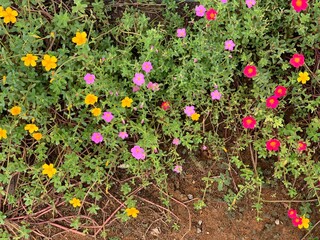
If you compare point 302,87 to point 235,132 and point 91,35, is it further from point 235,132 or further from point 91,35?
point 91,35

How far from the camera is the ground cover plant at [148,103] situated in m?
3.00

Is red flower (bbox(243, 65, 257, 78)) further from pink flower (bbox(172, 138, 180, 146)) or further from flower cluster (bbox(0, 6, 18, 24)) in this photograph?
flower cluster (bbox(0, 6, 18, 24))

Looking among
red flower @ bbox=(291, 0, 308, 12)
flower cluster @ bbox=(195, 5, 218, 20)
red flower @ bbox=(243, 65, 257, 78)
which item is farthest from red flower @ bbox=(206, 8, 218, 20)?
red flower @ bbox=(291, 0, 308, 12)

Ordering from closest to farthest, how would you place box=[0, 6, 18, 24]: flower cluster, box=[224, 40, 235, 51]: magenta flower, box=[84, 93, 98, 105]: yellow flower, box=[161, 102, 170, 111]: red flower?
1. box=[0, 6, 18, 24]: flower cluster
2. box=[84, 93, 98, 105]: yellow flower
3. box=[224, 40, 235, 51]: magenta flower
4. box=[161, 102, 170, 111]: red flower

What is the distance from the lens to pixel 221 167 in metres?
3.44

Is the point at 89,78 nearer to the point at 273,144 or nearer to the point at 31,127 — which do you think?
the point at 31,127

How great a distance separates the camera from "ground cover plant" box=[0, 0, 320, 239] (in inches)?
118

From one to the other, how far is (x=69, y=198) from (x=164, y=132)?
2.52ft

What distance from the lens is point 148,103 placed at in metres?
3.24

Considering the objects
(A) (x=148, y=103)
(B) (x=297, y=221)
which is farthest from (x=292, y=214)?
(A) (x=148, y=103)

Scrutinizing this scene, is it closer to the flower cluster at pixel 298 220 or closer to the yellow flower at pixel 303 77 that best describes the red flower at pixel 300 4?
the yellow flower at pixel 303 77

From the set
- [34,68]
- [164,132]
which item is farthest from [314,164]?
[34,68]

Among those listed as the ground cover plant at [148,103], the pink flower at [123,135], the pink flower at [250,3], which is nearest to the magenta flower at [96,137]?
the ground cover plant at [148,103]

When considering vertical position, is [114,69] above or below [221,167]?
above
